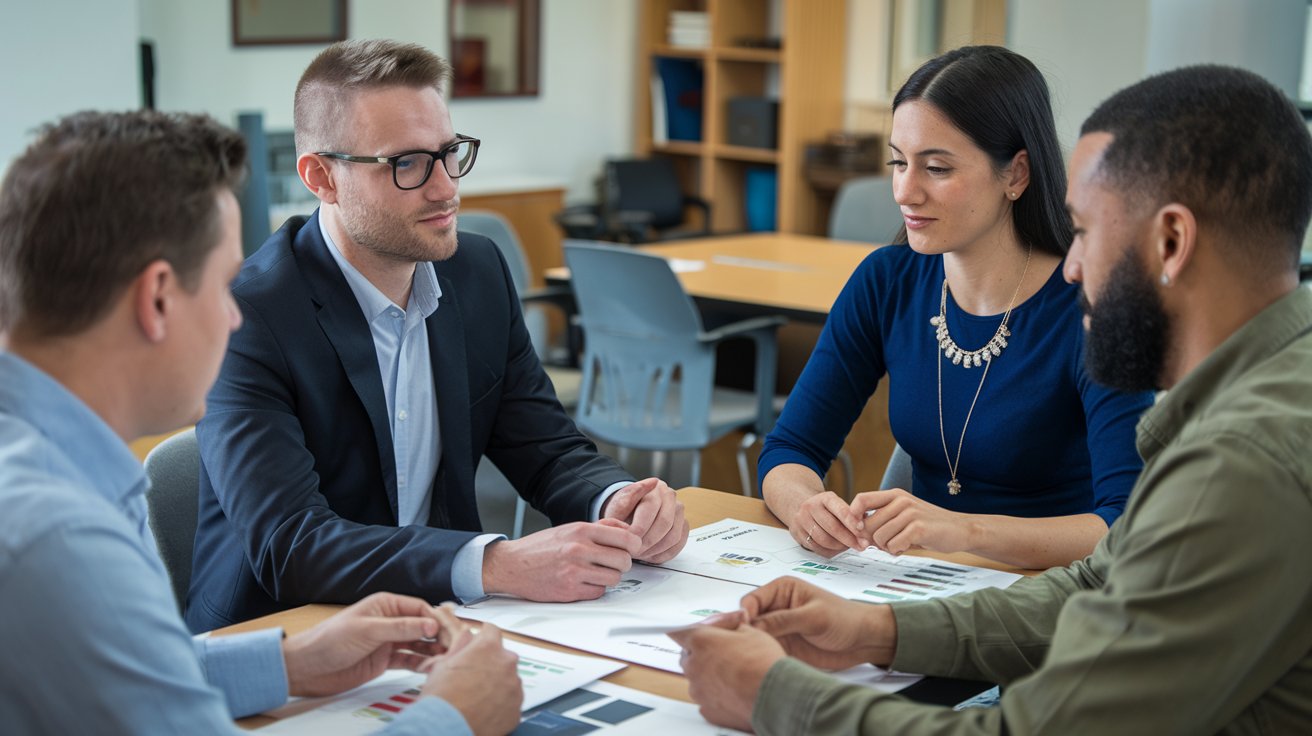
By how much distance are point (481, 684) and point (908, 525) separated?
0.69 metres

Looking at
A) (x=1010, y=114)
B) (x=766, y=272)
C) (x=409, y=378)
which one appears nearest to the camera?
(x=409, y=378)

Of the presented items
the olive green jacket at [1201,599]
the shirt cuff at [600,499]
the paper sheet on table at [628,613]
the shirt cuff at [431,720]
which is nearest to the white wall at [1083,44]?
the shirt cuff at [600,499]

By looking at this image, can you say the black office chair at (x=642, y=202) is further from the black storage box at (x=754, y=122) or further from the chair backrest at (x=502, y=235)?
the chair backrest at (x=502, y=235)

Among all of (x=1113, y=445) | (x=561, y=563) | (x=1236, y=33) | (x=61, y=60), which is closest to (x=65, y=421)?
(x=561, y=563)

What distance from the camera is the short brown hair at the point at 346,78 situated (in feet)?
6.42

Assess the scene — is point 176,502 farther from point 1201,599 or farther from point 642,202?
point 642,202

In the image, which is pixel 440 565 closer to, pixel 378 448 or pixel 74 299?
pixel 378 448

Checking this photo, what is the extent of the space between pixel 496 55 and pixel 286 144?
253cm

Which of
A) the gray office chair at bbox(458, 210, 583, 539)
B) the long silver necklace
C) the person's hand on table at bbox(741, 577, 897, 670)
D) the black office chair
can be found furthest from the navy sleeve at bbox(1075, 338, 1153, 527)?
the black office chair

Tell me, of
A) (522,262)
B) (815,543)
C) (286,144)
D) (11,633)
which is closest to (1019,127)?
(815,543)

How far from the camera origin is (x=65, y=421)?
1068 mm

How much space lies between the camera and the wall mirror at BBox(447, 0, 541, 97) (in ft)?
23.5

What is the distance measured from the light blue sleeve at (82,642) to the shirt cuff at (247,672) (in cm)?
29

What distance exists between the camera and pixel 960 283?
219 centimetres
